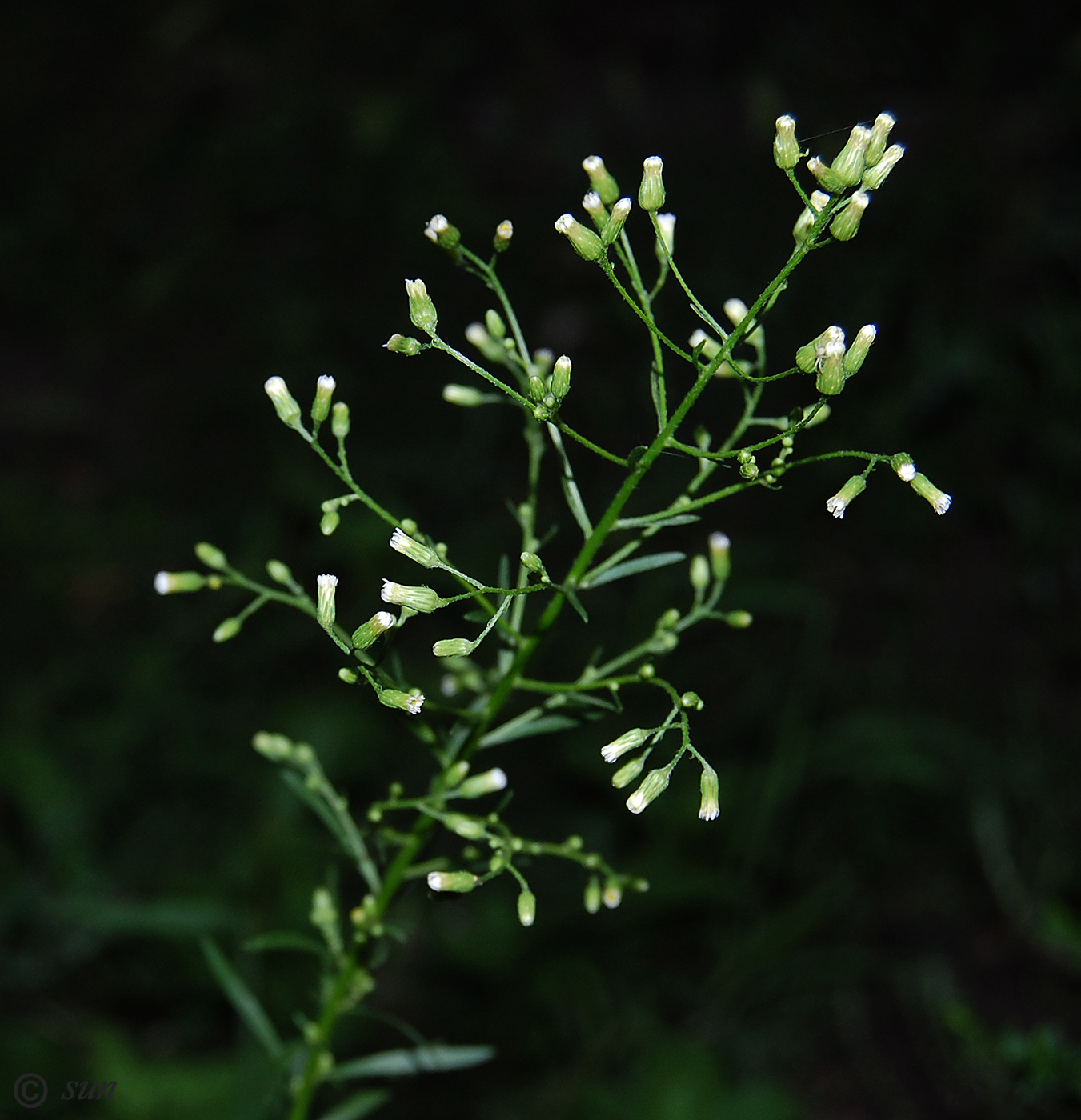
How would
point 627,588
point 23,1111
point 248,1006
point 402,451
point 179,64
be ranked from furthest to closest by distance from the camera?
point 179,64 → point 402,451 → point 627,588 → point 23,1111 → point 248,1006

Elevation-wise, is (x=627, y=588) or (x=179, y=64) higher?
(x=179, y=64)

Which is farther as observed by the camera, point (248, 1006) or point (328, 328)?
point (328, 328)

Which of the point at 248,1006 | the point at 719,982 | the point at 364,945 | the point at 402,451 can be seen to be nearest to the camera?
the point at 364,945

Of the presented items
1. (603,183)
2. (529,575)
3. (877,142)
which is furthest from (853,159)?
(529,575)

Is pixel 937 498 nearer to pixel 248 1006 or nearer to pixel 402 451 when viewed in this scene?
pixel 248 1006

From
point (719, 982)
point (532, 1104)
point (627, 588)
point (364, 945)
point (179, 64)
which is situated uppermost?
point (179, 64)

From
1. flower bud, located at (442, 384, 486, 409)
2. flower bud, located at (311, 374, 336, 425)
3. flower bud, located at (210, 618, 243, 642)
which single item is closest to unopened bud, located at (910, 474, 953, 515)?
flower bud, located at (442, 384, 486, 409)

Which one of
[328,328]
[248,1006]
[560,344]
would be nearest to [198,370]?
[328,328]
